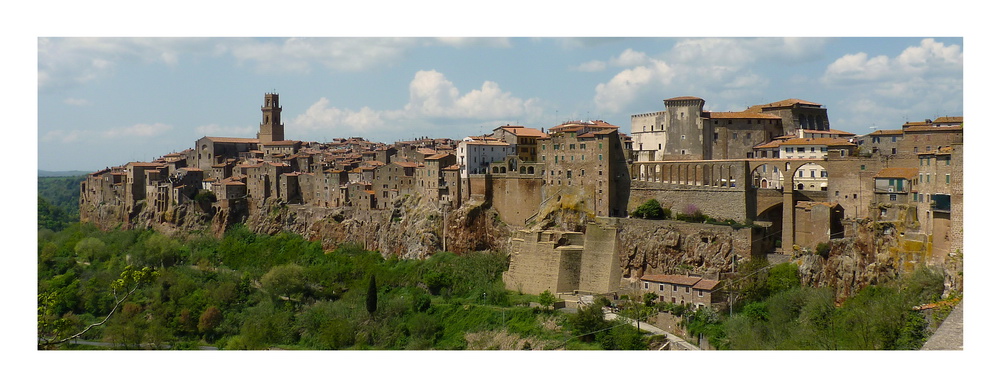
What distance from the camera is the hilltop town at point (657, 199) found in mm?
24891

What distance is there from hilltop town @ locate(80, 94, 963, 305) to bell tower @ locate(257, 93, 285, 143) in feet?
26.2

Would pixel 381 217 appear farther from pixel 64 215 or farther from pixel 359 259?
pixel 64 215

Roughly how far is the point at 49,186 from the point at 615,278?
6602 cm

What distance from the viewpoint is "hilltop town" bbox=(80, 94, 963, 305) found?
24.9 m

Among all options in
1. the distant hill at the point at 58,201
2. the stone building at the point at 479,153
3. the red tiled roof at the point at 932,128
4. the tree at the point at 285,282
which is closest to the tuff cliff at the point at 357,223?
the stone building at the point at 479,153

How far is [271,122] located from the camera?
51.8 meters

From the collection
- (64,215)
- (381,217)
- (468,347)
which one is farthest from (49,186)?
(468,347)

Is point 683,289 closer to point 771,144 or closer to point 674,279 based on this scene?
point 674,279

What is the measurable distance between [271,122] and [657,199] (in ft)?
93.9

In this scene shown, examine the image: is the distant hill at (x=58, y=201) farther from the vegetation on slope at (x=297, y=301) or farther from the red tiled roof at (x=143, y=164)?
the vegetation on slope at (x=297, y=301)

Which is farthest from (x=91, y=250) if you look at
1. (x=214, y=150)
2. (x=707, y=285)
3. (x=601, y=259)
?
(x=707, y=285)

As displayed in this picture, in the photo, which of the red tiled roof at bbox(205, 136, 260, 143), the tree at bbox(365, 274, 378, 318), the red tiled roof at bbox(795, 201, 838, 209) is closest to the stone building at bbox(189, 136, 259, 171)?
the red tiled roof at bbox(205, 136, 260, 143)

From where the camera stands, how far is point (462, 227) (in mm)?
33531

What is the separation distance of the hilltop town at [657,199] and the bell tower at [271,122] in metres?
7.99
